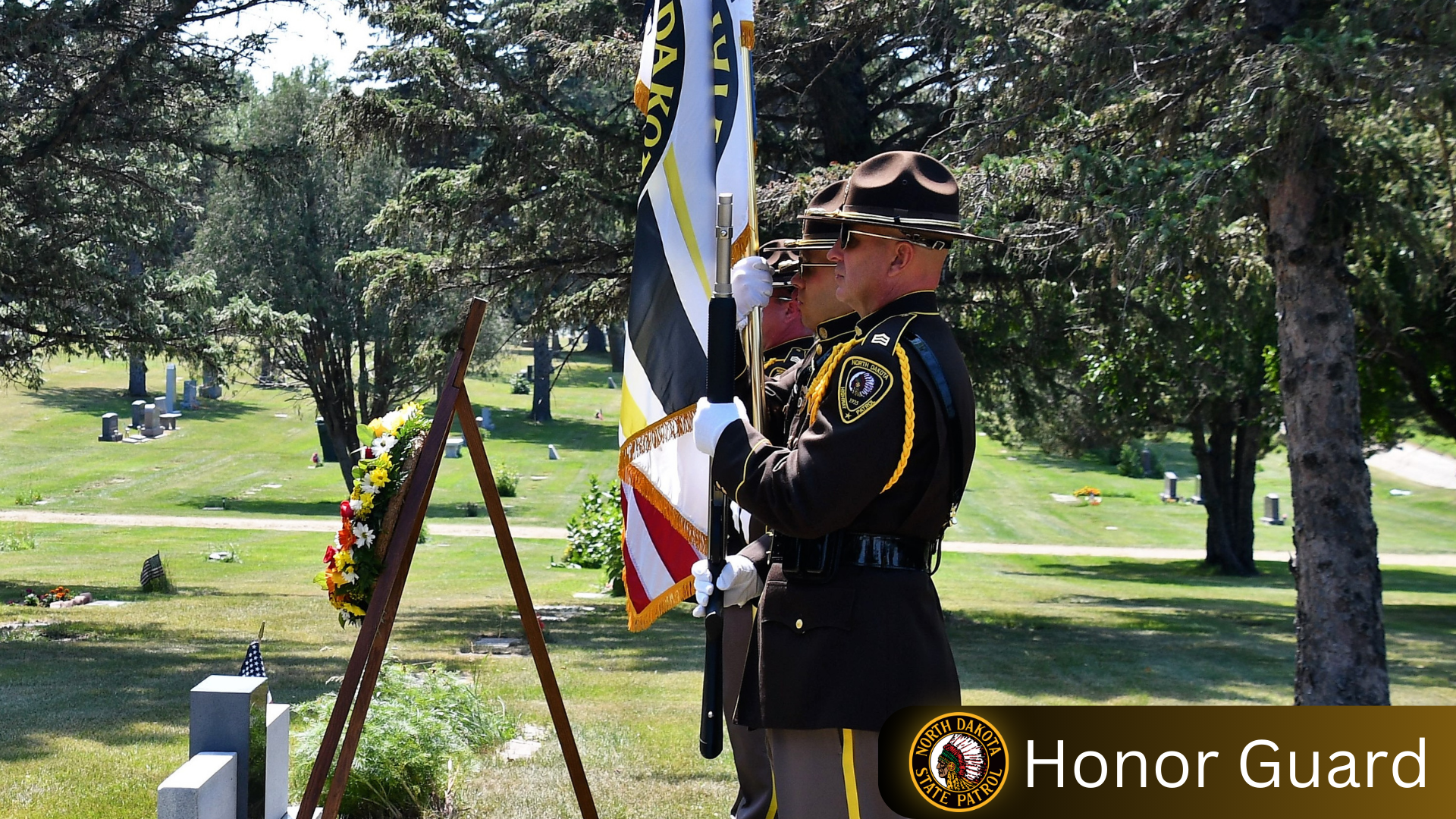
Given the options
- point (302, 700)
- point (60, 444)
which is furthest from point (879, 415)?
point (60, 444)

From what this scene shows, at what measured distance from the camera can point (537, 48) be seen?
15359 mm

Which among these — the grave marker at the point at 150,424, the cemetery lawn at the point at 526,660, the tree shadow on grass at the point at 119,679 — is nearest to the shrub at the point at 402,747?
the cemetery lawn at the point at 526,660

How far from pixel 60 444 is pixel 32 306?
27.7m

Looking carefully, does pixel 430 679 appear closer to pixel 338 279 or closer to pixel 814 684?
pixel 814 684

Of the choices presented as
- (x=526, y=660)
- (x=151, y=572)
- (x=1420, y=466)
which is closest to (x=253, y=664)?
(x=526, y=660)

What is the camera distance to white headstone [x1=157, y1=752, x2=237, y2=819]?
162 inches

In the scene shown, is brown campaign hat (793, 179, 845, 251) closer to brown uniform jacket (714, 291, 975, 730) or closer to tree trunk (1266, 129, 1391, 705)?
brown uniform jacket (714, 291, 975, 730)

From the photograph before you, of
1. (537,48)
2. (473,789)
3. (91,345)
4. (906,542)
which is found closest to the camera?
(906,542)

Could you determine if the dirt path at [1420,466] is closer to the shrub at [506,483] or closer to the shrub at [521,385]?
the shrub at [506,483]

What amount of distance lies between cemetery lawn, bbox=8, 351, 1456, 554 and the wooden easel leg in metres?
24.0

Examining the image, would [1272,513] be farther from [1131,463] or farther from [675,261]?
[675,261]

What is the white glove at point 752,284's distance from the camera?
4.05 meters

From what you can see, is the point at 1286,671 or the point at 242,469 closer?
the point at 1286,671

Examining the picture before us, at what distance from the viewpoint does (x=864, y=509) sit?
3.24 metres
